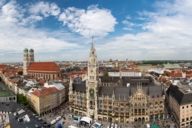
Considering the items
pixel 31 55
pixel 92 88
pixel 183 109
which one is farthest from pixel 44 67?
pixel 183 109

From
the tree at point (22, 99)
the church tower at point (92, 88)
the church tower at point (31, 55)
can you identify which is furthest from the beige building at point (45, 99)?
the church tower at point (31, 55)

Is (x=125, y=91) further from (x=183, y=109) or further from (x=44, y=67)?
(x=44, y=67)

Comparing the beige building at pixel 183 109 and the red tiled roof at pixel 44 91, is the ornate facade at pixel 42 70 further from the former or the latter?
the beige building at pixel 183 109

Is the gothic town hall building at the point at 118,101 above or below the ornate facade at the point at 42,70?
below

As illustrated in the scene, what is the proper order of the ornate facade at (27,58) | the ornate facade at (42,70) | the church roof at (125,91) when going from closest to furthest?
the church roof at (125,91) → the ornate facade at (42,70) → the ornate facade at (27,58)

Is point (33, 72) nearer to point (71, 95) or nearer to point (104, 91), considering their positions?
point (71, 95)
